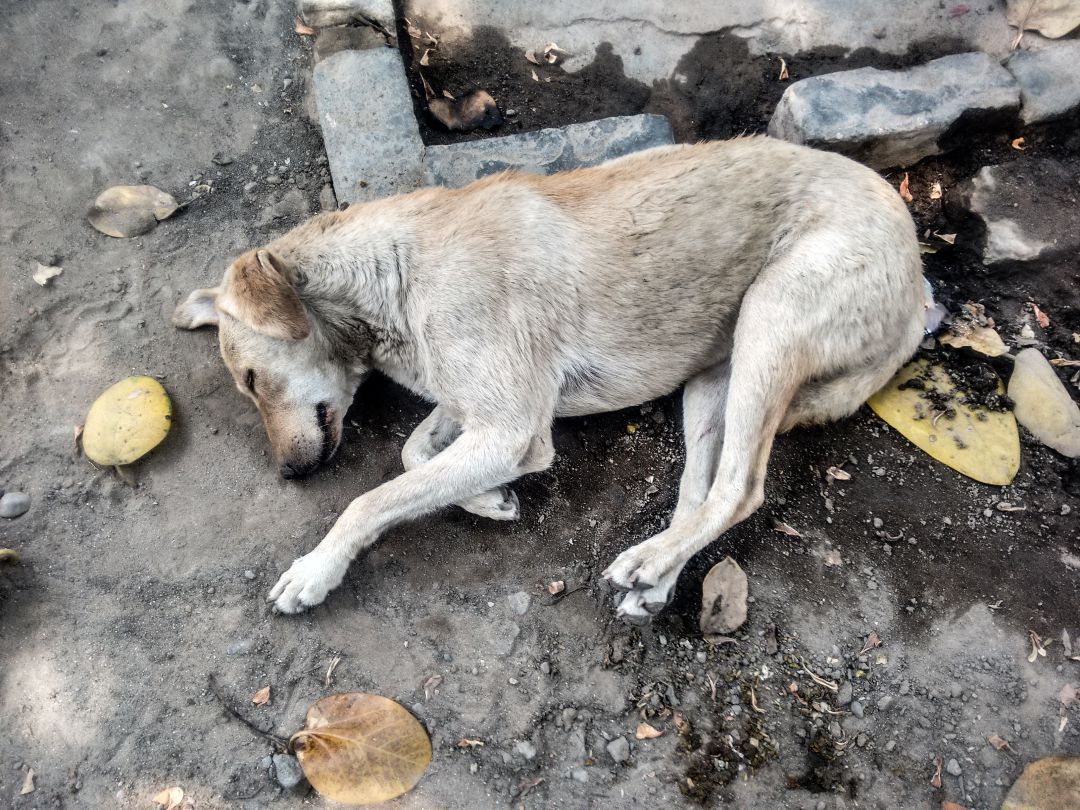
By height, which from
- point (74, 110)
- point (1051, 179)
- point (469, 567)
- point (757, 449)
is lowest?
point (469, 567)

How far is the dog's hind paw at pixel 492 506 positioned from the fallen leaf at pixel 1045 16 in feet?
14.4

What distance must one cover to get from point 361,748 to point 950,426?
3.20 meters

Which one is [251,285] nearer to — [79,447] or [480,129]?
[79,447]

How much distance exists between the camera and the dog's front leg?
11.2ft

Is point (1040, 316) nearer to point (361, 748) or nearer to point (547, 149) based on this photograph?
point (547, 149)

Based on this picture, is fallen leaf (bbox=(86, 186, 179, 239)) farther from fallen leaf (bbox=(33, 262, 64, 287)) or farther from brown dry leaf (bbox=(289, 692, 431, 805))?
brown dry leaf (bbox=(289, 692, 431, 805))

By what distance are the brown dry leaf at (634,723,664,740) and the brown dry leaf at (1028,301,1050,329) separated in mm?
3049

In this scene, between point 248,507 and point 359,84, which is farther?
point 359,84

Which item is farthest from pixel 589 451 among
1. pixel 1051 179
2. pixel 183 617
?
pixel 1051 179

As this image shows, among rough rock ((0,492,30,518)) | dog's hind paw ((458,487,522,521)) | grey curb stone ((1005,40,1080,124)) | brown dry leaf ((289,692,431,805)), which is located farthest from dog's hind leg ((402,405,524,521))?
grey curb stone ((1005,40,1080,124))

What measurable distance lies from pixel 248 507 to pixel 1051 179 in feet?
15.7

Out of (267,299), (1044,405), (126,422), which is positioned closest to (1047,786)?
(1044,405)

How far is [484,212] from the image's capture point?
3.61 metres

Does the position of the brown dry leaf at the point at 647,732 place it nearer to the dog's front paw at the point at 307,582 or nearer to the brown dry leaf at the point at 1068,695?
the dog's front paw at the point at 307,582
